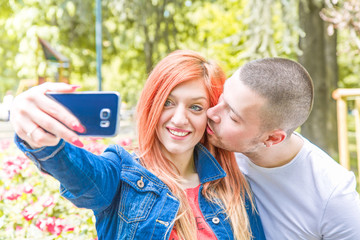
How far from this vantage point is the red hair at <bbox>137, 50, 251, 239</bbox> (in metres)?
1.76

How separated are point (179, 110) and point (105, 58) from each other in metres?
10.7

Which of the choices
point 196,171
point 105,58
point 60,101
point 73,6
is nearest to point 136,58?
point 105,58

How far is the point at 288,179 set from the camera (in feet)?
6.43

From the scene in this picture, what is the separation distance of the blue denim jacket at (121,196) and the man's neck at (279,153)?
315mm

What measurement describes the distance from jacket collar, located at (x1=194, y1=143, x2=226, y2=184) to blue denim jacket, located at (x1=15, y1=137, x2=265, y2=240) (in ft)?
0.40

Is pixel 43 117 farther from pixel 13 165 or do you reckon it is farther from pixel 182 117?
pixel 13 165

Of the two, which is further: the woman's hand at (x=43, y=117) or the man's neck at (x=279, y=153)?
the man's neck at (x=279, y=153)

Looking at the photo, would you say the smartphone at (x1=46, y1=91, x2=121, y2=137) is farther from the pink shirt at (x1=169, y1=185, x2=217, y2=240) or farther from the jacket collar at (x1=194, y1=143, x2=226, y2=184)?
the jacket collar at (x1=194, y1=143, x2=226, y2=184)

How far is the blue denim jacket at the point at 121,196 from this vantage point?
4.13 feet

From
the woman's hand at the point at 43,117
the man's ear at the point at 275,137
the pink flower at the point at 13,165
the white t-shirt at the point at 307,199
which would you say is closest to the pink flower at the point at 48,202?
the pink flower at the point at 13,165

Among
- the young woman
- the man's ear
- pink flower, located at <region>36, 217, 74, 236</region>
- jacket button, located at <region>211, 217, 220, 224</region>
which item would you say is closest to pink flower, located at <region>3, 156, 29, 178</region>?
pink flower, located at <region>36, 217, 74, 236</region>

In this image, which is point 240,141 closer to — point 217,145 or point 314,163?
point 217,145

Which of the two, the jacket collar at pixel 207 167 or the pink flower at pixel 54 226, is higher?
the jacket collar at pixel 207 167

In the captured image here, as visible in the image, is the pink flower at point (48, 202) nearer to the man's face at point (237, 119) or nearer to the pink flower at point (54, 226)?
the pink flower at point (54, 226)
